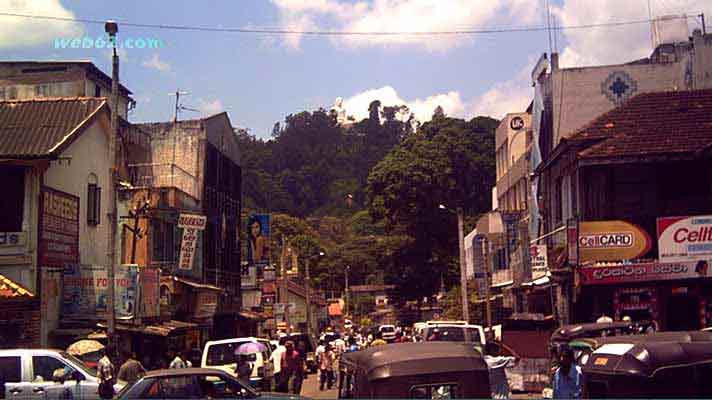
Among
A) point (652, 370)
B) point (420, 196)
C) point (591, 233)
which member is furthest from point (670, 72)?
point (420, 196)

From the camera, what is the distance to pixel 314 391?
30.3m

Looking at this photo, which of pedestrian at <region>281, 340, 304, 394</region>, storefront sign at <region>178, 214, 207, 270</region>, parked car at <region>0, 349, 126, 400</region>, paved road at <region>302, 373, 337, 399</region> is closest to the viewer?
parked car at <region>0, 349, 126, 400</region>

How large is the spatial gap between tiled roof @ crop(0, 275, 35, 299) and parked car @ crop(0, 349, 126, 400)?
5.76m

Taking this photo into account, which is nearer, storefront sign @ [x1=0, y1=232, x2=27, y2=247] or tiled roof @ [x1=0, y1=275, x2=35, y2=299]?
tiled roof @ [x1=0, y1=275, x2=35, y2=299]

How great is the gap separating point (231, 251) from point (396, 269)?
73.0 ft

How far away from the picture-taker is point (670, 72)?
34188mm

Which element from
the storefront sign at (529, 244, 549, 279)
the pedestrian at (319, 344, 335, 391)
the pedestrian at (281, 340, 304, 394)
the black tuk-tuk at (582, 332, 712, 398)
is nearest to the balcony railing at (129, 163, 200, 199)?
the pedestrian at (319, 344, 335, 391)

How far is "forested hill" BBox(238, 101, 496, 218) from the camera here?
116312mm

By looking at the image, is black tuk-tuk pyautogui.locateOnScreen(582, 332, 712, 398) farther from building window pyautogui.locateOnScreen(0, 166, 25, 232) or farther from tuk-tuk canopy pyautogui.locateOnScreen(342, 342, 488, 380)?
building window pyautogui.locateOnScreen(0, 166, 25, 232)

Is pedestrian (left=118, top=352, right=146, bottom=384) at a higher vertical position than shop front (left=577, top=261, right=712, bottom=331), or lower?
lower

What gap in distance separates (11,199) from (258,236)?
20153 millimetres

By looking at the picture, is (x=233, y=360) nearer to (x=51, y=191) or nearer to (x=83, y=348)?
(x=83, y=348)

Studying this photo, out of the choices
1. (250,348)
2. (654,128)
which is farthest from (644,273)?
(250,348)

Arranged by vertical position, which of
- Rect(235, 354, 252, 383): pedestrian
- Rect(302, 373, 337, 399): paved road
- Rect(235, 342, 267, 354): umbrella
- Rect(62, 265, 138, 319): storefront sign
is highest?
Rect(62, 265, 138, 319): storefront sign
